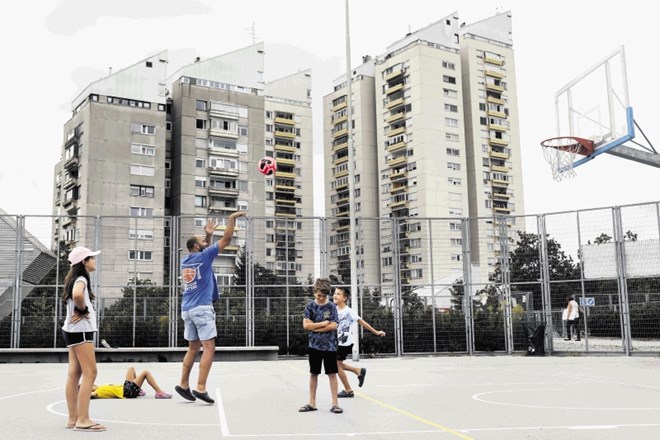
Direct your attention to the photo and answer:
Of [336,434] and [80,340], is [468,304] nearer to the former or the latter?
[336,434]

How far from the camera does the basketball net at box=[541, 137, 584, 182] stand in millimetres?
22672

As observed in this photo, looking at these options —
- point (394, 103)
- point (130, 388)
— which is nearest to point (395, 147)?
point (394, 103)

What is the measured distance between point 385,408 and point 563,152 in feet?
52.0

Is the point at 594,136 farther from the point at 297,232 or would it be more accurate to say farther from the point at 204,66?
the point at 204,66

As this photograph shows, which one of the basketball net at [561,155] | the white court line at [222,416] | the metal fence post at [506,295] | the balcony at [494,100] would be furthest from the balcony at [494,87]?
the white court line at [222,416]

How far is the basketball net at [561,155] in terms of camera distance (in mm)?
22672

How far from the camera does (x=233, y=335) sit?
21688 millimetres

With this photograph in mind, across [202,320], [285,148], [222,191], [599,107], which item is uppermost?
[285,148]

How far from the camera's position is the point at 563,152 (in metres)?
22.8

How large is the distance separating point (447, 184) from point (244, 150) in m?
21.5

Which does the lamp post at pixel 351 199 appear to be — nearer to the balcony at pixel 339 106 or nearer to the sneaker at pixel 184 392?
the sneaker at pixel 184 392

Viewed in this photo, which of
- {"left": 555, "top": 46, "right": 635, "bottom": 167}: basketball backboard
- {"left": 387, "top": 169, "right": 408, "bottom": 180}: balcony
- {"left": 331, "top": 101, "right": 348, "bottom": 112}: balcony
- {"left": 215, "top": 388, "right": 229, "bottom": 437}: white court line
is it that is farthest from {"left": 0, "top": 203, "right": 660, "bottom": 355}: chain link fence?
{"left": 331, "top": 101, "right": 348, "bottom": 112}: balcony

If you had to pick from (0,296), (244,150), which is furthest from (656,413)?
(244,150)

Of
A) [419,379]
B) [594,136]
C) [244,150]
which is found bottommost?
[419,379]
